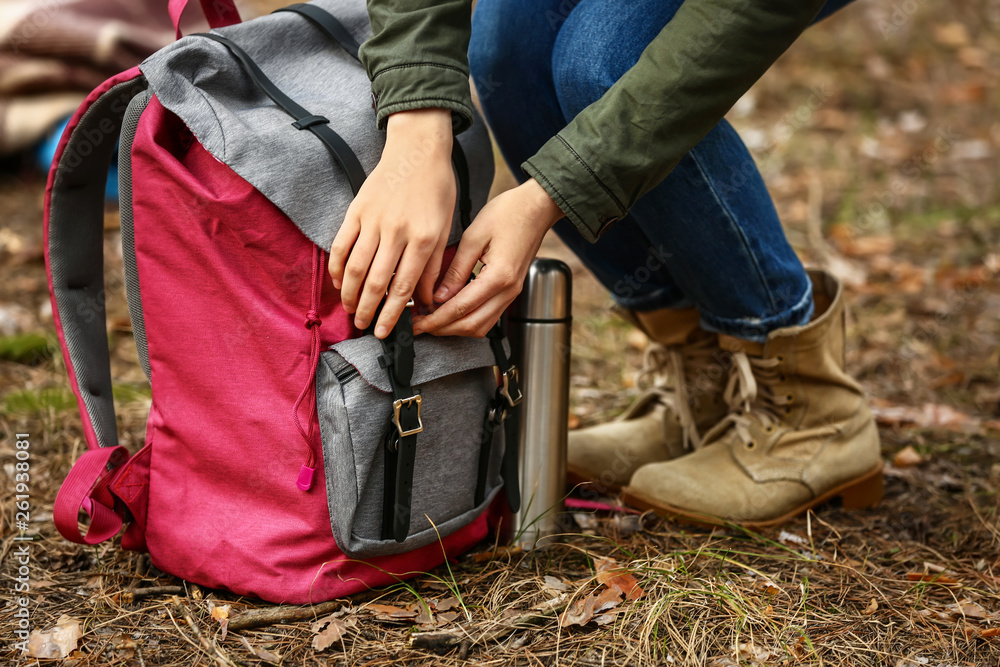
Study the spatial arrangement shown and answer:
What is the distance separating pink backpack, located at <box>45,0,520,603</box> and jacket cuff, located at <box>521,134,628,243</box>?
7.1 inches

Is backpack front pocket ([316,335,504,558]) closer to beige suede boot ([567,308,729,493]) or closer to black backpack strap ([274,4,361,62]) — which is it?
beige suede boot ([567,308,729,493])

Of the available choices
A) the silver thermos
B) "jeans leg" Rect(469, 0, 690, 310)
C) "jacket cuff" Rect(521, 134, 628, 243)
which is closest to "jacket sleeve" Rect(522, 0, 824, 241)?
"jacket cuff" Rect(521, 134, 628, 243)

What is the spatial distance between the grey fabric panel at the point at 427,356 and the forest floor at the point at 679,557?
13.7 inches

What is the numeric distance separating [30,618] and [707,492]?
113 cm

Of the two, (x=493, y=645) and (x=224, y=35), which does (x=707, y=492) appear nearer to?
(x=493, y=645)

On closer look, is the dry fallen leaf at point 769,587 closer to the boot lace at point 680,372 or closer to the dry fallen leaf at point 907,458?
the boot lace at point 680,372

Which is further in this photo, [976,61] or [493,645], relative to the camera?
[976,61]

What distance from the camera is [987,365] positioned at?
2215mm

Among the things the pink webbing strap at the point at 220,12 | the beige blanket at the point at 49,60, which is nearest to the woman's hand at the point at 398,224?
the pink webbing strap at the point at 220,12

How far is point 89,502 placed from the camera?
121cm

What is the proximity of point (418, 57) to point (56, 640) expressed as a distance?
0.97m

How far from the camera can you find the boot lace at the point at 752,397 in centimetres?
148

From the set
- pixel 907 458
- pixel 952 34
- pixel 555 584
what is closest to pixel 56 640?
pixel 555 584

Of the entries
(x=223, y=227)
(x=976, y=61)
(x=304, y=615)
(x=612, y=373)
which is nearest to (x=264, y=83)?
(x=223, y=227)
